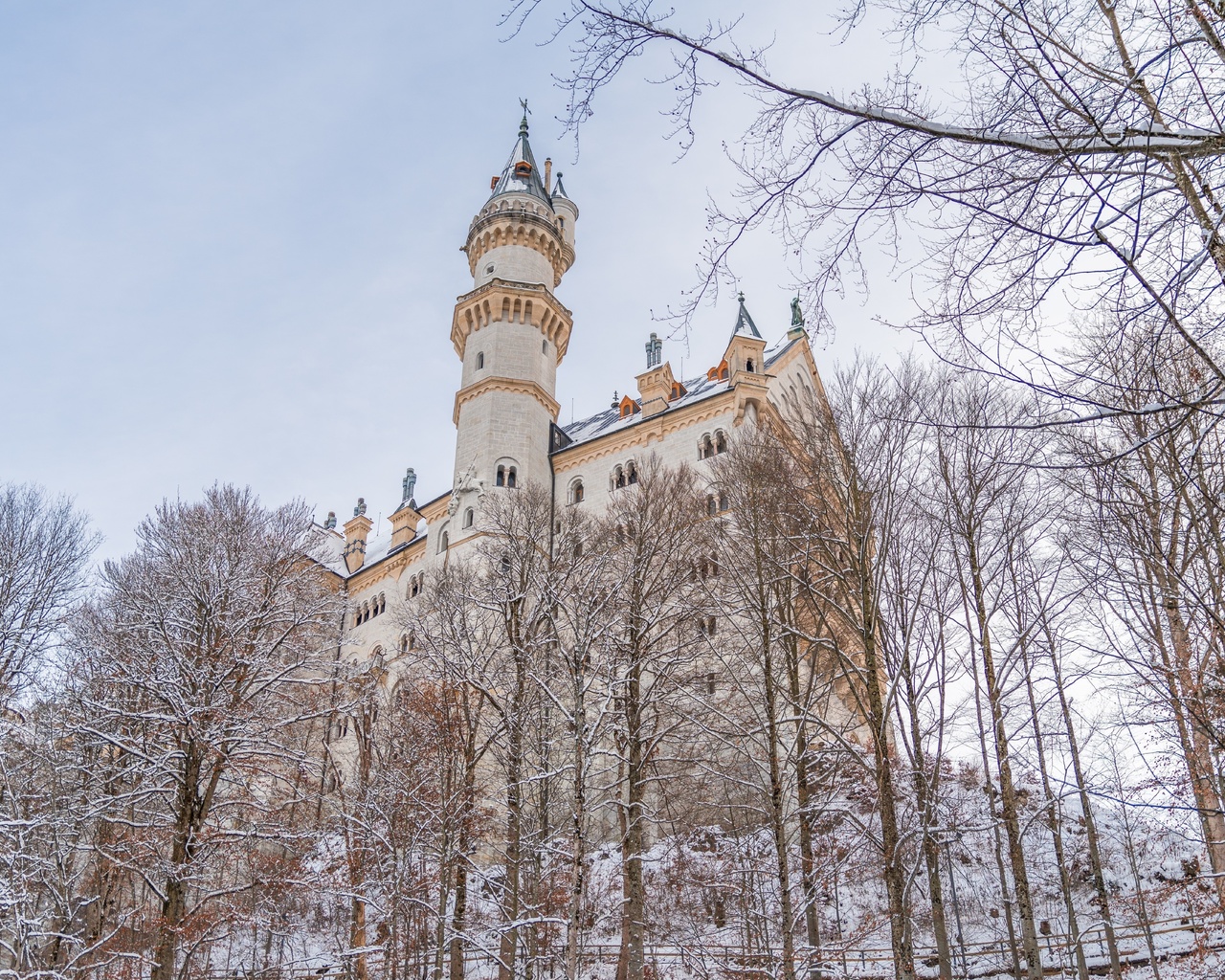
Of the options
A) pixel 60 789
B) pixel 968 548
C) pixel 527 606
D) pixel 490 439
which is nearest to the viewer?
pixel 968 548

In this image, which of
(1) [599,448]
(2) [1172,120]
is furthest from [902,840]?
(1) [599,448]

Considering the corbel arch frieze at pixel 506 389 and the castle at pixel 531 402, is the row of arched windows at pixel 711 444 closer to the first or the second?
the castle at pixel 531 402

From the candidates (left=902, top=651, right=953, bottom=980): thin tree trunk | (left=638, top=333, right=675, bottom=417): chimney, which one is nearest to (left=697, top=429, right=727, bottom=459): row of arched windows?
(left=638, top=333, right=675, bottom=417): chimney

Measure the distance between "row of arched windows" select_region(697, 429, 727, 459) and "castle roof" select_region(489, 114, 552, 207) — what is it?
Answer: 62.2ft

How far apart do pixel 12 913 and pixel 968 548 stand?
1852 cm

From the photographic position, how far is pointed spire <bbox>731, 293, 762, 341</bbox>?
3909cm

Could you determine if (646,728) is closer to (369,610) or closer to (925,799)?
(925,799)

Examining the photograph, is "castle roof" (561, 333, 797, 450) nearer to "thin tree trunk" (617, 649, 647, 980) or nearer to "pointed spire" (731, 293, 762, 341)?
"pointed spire" (731, 293, 762, 341)

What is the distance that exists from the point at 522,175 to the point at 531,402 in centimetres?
1596

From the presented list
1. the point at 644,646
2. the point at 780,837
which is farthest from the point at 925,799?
the point at 644,646

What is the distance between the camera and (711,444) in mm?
37469

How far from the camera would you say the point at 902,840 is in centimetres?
1030

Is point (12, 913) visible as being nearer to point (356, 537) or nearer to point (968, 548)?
point (968, 548)

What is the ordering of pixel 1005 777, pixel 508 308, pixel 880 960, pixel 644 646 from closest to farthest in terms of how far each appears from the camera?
pixel 1005 777, pixel 644 646, pixel 880 960, pixel 508 308
